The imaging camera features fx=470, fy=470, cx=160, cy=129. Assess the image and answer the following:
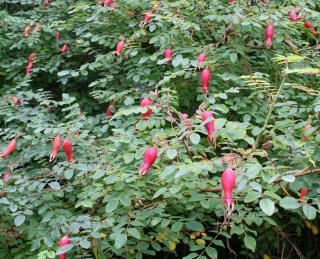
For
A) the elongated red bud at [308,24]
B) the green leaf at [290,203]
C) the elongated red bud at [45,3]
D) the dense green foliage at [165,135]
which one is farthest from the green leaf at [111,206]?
the elongated red bud at [45,3]

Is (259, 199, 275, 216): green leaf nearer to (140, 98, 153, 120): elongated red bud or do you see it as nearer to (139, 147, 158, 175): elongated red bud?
(139, 147, 158, 175): elongated red bud

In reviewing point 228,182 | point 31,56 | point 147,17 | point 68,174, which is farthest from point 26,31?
point 228,182

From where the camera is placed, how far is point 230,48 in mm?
2498

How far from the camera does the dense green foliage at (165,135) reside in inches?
60.6

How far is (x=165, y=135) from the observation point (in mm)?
1636

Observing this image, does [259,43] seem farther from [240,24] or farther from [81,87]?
[81,87]

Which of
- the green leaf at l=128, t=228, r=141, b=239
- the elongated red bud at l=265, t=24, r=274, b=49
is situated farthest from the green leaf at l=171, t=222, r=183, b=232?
the elongated red bud at l=265, t=24, r=274, b=49

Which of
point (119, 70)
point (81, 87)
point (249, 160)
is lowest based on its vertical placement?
point (81, 87)

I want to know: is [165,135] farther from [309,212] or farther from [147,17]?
[147,17]

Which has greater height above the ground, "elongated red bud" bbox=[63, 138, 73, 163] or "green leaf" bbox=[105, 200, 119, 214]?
"green leaf" bbox=[105, 200, 119, 214]

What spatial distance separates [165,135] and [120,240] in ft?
1.27

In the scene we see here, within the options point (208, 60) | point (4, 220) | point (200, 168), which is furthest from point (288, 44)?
point (4, 220)

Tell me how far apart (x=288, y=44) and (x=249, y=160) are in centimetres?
149

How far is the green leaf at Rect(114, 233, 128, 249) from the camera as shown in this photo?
150 centimetres
